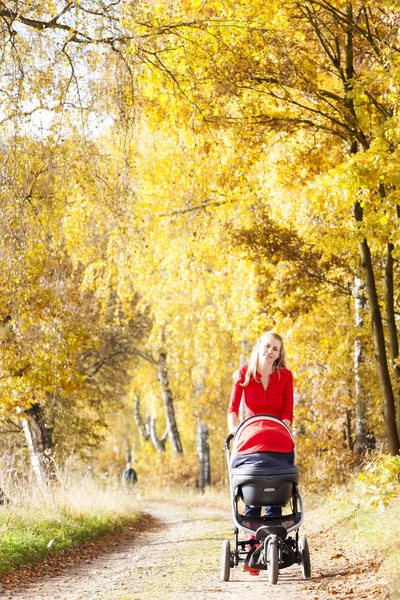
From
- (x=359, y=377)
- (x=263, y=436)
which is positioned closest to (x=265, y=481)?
(x=263, y=436)

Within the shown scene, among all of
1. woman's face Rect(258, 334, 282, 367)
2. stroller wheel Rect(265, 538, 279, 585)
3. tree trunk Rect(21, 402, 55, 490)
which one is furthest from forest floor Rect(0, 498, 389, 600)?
tree trunk Rect(21, 402, 55, 490)

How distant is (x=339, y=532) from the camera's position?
9.34 metres

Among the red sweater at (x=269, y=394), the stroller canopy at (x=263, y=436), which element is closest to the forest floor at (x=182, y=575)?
the stroller canopy at (x=263, y=436)

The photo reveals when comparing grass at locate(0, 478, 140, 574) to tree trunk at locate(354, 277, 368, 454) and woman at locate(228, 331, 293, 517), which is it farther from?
tree trunk at locate(354, 277, 368, 454)

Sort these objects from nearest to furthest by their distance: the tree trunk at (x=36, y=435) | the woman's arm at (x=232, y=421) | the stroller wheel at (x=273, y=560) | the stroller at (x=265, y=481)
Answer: the stroller wheel at (x=273, y=560) → the stroller at (x=265, y=481) → the woman's arm at (x=232, y=421) → the tree trunk at (x=36, y=435)

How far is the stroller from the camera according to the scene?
559 centimetres

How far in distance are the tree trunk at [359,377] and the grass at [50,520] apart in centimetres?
434

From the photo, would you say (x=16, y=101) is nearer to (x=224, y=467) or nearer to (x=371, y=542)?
(x=371, y=542)

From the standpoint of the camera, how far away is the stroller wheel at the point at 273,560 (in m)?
5.30

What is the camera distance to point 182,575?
7137mm

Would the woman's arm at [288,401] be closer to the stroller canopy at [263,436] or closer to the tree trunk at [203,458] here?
the stroller canopy at [263,436]

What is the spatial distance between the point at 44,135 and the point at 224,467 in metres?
22.6

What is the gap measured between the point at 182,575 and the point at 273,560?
2.04 m

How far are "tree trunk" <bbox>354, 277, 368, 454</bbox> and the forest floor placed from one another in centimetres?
245
